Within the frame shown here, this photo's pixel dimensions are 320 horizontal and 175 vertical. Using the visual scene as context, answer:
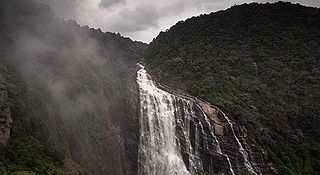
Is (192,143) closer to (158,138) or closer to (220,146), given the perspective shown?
(220,146)

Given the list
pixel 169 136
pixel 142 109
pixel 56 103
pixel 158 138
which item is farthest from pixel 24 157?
pixel 142 109

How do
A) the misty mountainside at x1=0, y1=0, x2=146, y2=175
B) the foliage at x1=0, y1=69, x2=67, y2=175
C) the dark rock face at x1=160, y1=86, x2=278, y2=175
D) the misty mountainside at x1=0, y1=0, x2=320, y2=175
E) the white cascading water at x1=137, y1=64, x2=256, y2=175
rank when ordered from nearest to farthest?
1. the foliage at x1=0, y1=69, x2=67, y2=175
2. the misty mountainside at x1=0, y1=0, x2=146, y2=175
3. the misty mountainside at x1=0, y1=0, x2=320, y2=175
4. the dark rock face at x1=160, y1=86, x2=278, y2=175
5. the white cascading water at x1=137, y1=64, x2=256, y2=175

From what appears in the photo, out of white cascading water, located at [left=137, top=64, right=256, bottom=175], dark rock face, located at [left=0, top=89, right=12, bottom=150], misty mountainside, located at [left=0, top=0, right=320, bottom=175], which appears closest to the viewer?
dark rock face, located at [left=0, top=89, right=12, bottom=150]

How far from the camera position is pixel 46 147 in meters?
31.4

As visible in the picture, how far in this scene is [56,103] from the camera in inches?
1497

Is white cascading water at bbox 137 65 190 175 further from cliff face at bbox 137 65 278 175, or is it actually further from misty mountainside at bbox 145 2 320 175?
misty mountainside at bbox 145 2 320 175

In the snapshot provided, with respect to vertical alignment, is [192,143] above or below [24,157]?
below

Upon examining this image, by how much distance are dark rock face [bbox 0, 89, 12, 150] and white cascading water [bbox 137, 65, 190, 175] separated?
16.7 metres

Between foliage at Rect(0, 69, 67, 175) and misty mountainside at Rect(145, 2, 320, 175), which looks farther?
misty mountainside at Rect(145, 2, 320, 175)

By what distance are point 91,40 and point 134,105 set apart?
26832 mm

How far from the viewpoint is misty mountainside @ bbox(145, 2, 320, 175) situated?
45500 mm

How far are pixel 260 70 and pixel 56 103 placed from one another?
133ft

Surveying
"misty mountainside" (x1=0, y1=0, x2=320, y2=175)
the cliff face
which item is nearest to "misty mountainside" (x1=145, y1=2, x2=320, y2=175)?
"misty mountainside" (x1=0, y1=0, x2=320, y2=175)

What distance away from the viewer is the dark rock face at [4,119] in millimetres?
28469
